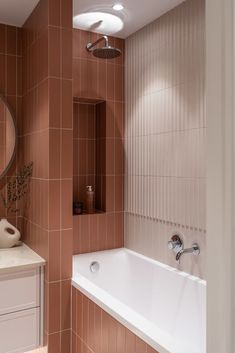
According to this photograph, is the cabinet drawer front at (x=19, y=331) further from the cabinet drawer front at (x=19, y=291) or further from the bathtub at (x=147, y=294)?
the bathtub at (x=147, y=294)

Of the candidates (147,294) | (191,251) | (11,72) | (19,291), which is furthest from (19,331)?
(11,72)

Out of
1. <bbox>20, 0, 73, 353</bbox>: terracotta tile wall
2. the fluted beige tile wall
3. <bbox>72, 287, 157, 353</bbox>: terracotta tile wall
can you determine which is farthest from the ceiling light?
<bbox>72, 287, 157, 353</bbox>: terracotta tile wall

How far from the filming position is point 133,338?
5.14 feet

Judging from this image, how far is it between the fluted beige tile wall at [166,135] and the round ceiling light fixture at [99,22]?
0.71ft

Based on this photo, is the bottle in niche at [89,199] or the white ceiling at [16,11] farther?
the bottle in niche at [89,199]

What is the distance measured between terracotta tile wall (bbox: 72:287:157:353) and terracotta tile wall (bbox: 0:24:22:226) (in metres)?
0.97

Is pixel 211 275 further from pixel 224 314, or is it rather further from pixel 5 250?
pixel 5 250

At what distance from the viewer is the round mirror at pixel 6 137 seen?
2592mm

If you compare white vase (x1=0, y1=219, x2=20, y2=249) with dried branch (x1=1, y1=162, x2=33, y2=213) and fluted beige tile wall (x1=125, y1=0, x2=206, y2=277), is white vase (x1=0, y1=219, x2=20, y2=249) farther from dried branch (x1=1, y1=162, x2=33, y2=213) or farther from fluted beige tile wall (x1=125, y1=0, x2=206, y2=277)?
fluted beige tile wall (x1=125, y1=0, x2=206, y2=277)

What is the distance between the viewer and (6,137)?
2598 mm

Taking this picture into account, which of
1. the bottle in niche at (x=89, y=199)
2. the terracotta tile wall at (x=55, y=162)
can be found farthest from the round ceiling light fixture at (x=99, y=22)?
the bottle in niche at (x=89, y=199)

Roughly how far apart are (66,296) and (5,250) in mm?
592

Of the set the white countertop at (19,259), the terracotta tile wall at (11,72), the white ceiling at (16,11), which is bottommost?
the white countertop at (19,259)

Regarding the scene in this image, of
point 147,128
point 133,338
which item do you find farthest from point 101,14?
point 133,338
